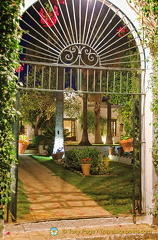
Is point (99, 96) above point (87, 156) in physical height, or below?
above

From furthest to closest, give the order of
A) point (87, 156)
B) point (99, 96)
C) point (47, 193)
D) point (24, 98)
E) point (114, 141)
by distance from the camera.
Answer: point (114, 141)
point (99, 96)
point (24, 98)
point (87, 156)
point (47, 193)

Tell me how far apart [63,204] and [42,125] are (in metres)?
19.4

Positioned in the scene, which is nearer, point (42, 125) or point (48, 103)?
point (48, 103)

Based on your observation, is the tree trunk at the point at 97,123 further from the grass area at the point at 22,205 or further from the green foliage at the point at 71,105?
the grass area at the point at 22,205

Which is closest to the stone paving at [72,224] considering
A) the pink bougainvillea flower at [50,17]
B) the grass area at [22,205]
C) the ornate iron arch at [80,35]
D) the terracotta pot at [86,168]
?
the grass area at [22,205]

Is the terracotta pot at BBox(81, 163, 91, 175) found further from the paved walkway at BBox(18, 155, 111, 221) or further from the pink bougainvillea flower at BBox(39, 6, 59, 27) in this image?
the pink bougainvillea flower at BBox(39, 6, 59, 27)

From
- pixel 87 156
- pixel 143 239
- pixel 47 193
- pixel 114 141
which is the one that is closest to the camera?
pixel 143 239

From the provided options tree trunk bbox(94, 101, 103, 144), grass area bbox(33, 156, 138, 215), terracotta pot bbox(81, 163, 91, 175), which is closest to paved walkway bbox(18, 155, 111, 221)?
grass area bbox(33, 156, 138, 215)

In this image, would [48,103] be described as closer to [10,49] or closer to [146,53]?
[146,53]

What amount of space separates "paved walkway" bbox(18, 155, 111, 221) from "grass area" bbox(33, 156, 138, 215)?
0.89ft

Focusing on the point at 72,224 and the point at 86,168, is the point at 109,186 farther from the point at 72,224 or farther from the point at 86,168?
the point at 72,224

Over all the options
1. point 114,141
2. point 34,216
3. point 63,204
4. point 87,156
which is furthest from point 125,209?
point 114,141

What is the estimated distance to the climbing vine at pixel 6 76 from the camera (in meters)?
3.87

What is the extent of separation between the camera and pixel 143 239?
538 centimetres
